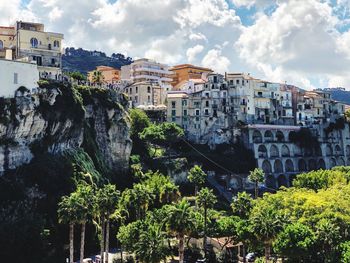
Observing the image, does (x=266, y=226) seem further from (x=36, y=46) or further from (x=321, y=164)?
(x=321, y=164)

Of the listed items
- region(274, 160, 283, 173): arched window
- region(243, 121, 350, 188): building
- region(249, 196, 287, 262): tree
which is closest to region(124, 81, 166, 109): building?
region(243, 121, 350, 188): building

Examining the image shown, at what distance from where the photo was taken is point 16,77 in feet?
237

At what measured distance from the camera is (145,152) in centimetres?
10569

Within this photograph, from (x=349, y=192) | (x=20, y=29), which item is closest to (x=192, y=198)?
(x=349, y=192)

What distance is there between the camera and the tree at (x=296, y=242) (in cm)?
5725

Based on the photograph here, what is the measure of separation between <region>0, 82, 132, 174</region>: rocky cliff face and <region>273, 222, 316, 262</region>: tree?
3720 cm

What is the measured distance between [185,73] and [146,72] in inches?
577

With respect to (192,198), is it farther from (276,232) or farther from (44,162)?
(276,232)

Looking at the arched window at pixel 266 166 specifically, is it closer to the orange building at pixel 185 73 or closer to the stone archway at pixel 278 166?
the stone archway at pixel 278 166

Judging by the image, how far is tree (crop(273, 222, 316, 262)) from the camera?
5725cm

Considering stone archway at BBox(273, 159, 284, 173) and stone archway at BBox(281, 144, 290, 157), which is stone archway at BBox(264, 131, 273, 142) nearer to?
stone archway at BBox(281, 144, 290, 157)

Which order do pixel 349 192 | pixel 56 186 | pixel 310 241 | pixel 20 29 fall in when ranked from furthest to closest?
1. pixel 20 29
2. pixel 349 192
3. pixel 56 186
4. pixel 310 241

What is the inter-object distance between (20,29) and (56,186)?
115 ft

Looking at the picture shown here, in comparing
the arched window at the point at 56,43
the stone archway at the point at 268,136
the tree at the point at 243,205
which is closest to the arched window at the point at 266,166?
the stone archway at the point at 268,136
